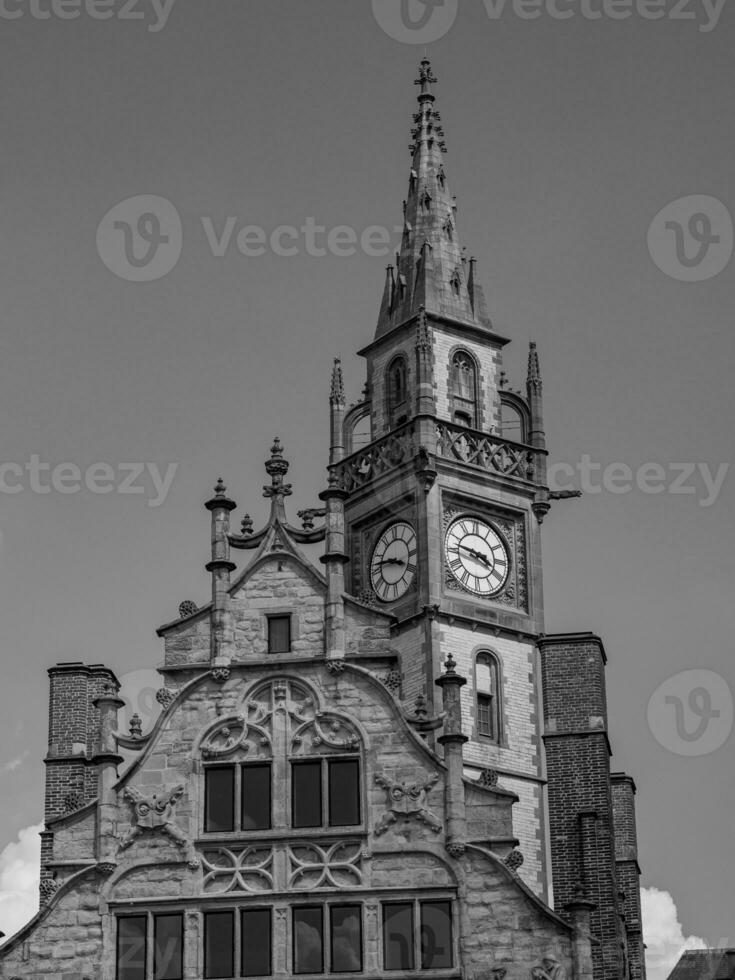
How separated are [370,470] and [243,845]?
2357cm

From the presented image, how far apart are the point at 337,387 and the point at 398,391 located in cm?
178

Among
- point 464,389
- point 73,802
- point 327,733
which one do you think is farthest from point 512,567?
point 73,802

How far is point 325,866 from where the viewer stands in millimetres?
49312

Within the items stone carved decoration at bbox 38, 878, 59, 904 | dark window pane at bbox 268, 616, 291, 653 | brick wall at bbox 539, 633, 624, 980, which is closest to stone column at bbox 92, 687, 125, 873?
stone carved decoration at bbox 38, 878, 59, 904

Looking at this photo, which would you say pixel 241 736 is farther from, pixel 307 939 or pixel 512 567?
pixel 512 567

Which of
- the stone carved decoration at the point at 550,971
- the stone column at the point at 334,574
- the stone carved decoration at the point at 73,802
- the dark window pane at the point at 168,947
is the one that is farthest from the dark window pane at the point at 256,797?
the stone carved decoration at the point at 550,971

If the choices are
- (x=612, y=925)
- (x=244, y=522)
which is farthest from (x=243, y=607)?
(x=612, y=925)

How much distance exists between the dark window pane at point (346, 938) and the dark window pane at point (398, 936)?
471mm

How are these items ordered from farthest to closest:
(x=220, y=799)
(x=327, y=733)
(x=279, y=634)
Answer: (x=279, y=634) < (x=327, y=733) < (x=220, y=799)

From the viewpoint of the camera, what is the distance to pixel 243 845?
49562 millimetres

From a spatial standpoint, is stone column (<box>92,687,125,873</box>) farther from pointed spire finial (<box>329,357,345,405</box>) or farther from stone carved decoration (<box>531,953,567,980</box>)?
pointed spire finial (<box>329,357,345,405</box>)

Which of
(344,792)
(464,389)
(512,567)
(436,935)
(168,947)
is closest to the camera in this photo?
(436,935)

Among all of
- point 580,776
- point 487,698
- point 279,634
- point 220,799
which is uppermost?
point 487,698

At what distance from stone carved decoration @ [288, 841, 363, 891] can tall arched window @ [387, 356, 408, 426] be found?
23.8 metres
